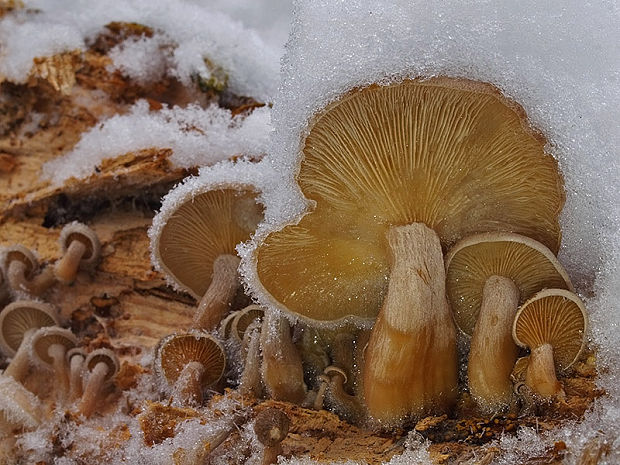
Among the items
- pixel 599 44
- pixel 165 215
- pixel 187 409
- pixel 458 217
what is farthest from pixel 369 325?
pixel 599 44

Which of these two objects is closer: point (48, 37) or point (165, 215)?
point (165, 215)

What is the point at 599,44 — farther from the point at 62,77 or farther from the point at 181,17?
the point at 62,77

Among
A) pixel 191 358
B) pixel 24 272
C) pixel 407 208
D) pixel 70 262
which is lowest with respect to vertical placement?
pixel 191 358

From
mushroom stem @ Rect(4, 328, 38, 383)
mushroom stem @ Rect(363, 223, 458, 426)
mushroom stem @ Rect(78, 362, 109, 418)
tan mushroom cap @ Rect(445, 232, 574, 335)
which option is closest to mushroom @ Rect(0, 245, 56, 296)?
mushroom stem @ Rect(4, 328, 38, 383)

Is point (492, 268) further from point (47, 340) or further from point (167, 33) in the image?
point (167, 33)

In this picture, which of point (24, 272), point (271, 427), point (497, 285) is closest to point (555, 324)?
point (497, 285)

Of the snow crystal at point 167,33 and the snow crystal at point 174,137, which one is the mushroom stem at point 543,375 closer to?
the snow crystal at point 174,137

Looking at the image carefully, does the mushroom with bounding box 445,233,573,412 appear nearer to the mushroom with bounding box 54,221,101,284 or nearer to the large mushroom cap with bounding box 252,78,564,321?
the large mushroom cap with bounding box 252,78,564,321
